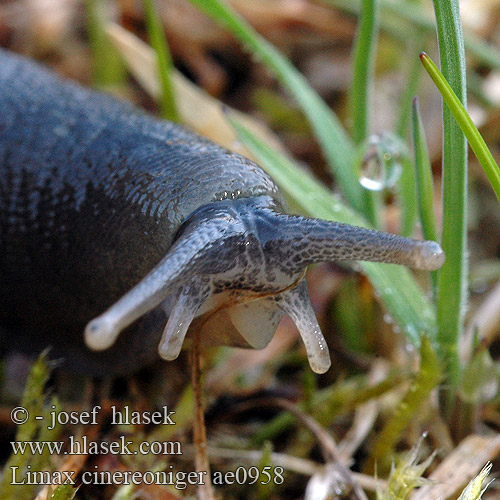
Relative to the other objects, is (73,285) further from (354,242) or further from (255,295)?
(354,242)

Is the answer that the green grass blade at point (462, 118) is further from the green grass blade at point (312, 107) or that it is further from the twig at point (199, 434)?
the twig at point (199, 434)

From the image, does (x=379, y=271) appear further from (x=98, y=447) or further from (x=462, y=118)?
(x=98, y=447)

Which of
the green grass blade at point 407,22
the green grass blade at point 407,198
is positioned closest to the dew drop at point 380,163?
the green grass blade at point 407,198

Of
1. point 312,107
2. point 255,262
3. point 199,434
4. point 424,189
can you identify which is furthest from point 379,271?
point 312,107

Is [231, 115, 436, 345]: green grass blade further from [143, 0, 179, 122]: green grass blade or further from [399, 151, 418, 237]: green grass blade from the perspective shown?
[143, 0, 179, 122]: green grass blade

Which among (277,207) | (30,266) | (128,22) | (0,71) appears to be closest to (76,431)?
(30,266)
